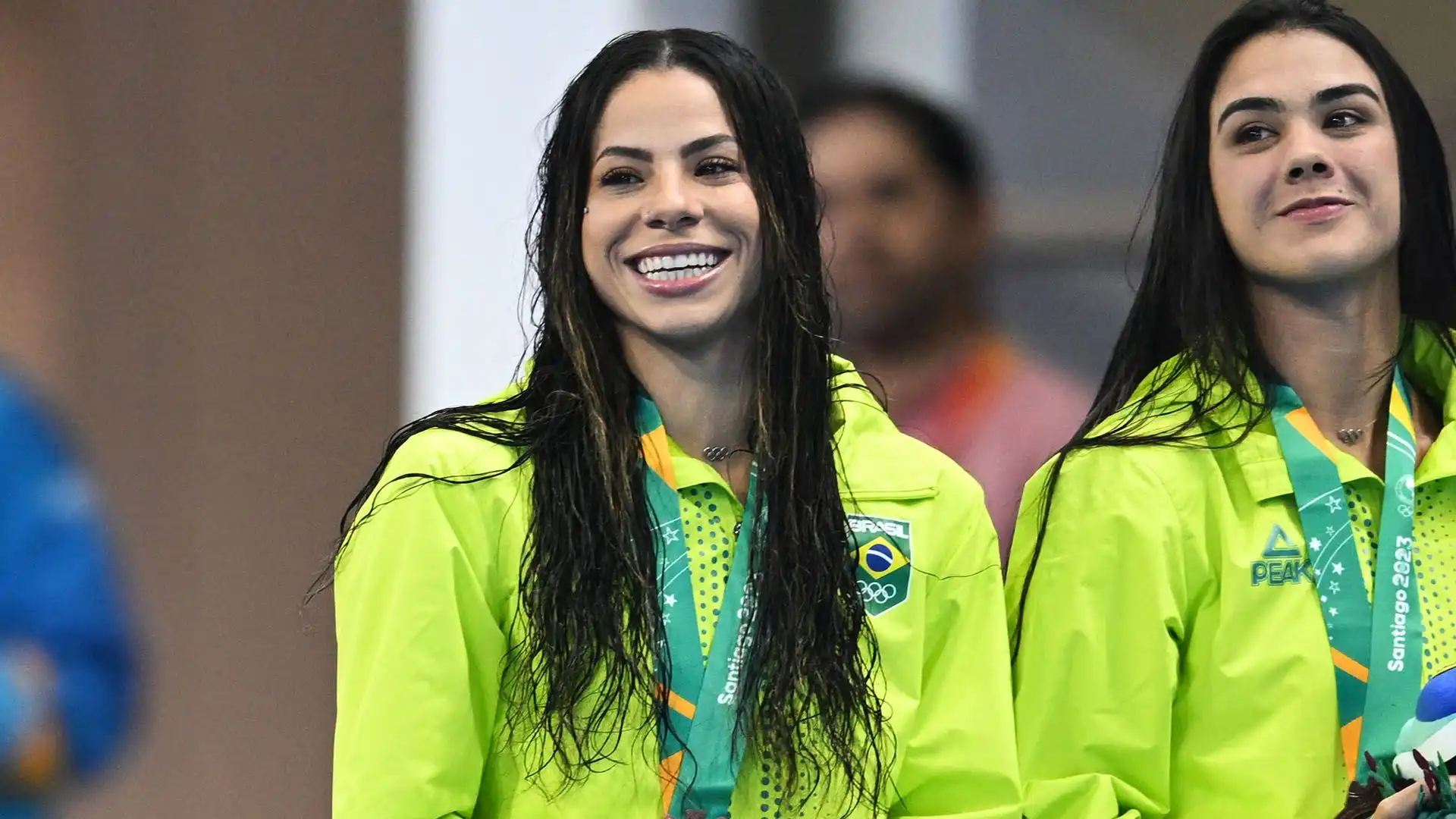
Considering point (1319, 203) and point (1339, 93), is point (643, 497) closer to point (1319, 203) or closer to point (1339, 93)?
point (1319, 203)

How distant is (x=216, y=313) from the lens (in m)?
3.29

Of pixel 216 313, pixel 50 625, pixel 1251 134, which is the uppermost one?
pixel 1251 134

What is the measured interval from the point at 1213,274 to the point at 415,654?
1231mm

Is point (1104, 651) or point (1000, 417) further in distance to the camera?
point (1000, 417)

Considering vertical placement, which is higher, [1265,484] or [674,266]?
[674,266]

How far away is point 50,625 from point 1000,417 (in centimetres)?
170

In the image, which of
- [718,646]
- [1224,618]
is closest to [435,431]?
[718,646]

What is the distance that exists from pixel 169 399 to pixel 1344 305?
1973 millimetres

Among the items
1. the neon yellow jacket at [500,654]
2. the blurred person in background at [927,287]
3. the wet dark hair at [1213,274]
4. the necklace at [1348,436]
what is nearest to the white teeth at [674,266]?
the neon yellow jacket at [500,654]

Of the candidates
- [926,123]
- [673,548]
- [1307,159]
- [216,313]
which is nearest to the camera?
[673,548]

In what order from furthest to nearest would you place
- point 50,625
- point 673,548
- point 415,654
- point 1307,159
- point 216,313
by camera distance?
point 216,313, point 50,625, point 1307,159, point 673,548, point 415,654

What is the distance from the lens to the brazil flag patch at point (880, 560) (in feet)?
7.54

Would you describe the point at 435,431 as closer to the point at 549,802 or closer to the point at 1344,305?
the point at 549,802

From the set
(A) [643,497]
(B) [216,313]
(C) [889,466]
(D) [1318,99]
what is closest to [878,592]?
(C) [889,466]
